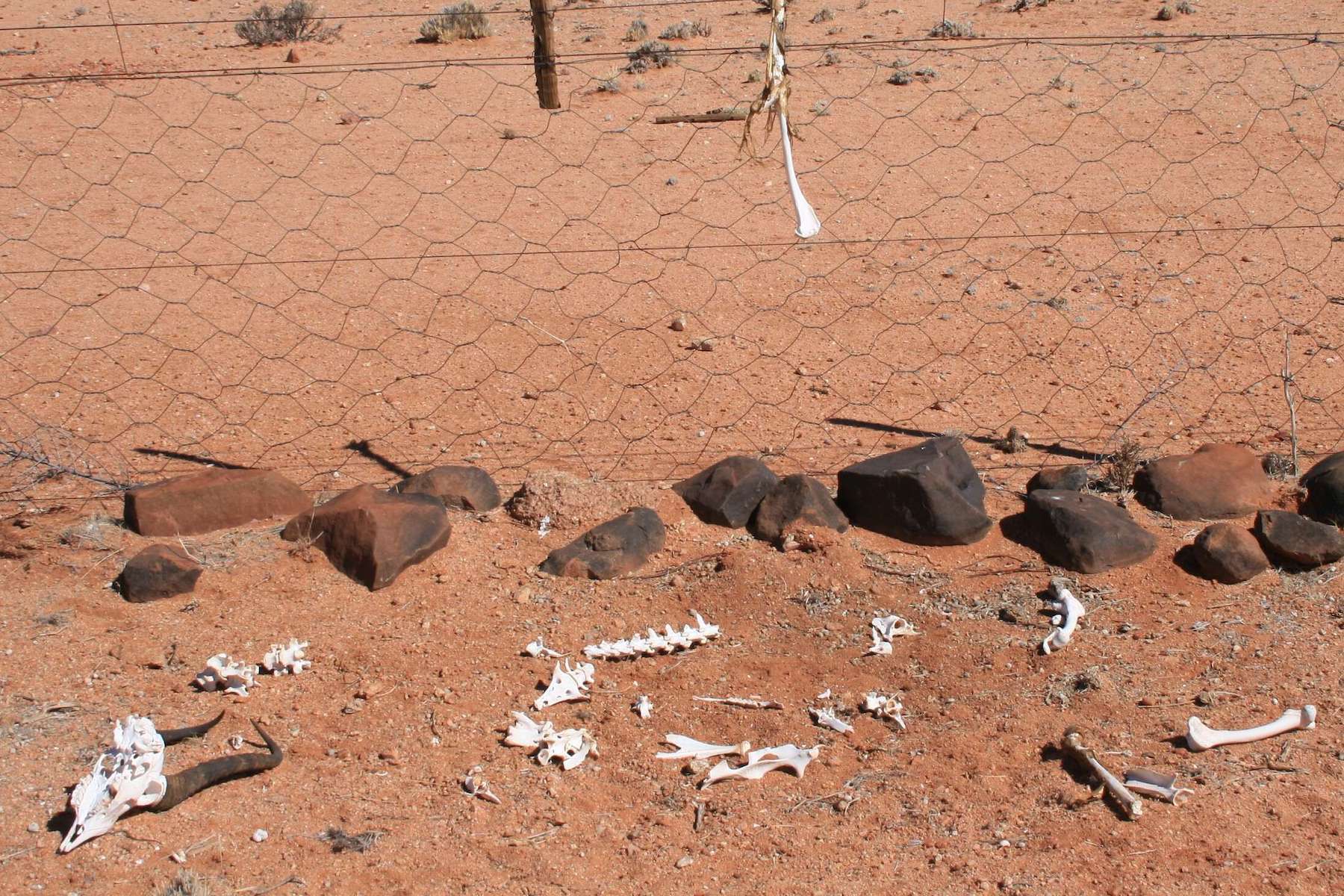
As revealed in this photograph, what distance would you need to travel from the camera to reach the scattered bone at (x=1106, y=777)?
2.87m

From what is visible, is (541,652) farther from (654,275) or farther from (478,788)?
(654,275)

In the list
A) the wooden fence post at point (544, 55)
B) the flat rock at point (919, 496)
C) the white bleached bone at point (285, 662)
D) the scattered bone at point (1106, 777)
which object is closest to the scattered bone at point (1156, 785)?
the scattered bone at point (1106, 777)

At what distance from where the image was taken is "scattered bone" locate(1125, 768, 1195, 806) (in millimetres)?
2902

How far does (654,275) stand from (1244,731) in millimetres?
3918

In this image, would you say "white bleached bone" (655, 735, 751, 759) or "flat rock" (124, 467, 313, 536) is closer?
"white bleached bone" (655, 735, 751, 759)

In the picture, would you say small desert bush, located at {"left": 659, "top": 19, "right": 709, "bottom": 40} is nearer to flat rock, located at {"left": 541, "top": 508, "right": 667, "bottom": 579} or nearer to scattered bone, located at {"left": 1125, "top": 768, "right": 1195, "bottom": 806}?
flat rock, located at {"left": 541, "top": 508, "right": 667, "bottom": 579}

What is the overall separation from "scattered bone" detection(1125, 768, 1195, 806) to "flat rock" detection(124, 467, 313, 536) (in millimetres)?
2838

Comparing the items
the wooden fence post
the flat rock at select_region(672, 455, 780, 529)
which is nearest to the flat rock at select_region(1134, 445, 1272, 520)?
the flat rock at select_region(672, 455, 780, 529)

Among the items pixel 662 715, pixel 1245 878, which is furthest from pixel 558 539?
pixel 1245 878

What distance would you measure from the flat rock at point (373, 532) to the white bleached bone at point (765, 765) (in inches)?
52.5

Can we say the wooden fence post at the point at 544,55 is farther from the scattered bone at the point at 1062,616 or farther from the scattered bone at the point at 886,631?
the scattered bone at the point at 1062,616

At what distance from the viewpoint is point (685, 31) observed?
11.7m

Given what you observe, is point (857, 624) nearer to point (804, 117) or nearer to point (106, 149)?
point (804, 117)

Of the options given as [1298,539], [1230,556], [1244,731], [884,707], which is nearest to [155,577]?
[884,707]
